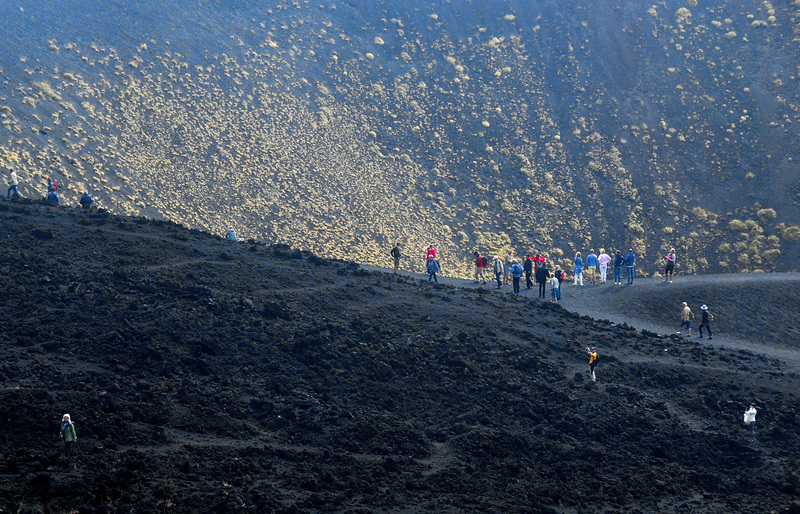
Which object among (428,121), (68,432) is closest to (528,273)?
(68,432)

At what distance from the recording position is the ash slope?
14.6 meters

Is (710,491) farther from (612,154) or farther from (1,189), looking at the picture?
(612,154)

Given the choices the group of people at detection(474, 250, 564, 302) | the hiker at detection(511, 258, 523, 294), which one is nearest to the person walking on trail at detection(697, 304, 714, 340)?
the group of people at detection(474, 250, 564, 302)

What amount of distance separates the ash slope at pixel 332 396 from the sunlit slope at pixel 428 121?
1389 centimetres

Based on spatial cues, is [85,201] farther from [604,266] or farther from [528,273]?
[604,266]

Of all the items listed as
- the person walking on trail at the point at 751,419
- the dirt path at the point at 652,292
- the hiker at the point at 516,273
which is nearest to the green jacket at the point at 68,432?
the person walking on trail at the point at 751,419

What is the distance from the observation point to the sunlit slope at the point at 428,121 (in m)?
40.4

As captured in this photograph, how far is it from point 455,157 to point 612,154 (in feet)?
32.5

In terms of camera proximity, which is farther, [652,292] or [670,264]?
[670,264]

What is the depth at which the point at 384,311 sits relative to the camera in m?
23.3

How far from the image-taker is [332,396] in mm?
18656

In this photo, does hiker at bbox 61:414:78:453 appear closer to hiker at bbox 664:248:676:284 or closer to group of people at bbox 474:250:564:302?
group of people at bbox 474:250:564:302

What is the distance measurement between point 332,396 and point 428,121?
3466 cm

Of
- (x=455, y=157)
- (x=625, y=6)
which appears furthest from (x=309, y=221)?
(x=625, y=6)
